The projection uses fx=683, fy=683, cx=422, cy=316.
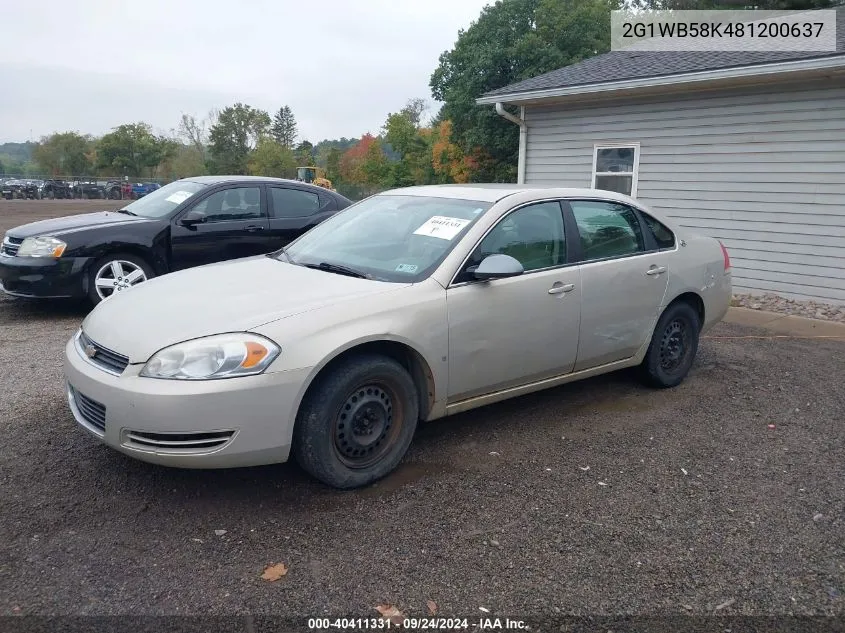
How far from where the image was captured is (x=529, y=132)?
12.3m

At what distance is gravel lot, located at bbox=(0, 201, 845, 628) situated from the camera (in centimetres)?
271

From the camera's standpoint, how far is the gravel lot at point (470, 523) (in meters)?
2.71

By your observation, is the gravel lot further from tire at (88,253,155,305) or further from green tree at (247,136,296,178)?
green tree at (247,136,296,178)

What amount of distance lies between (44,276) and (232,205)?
212cm

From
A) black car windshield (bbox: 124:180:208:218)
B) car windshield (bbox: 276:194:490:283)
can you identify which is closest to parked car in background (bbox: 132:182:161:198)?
black car windshield (bbox: 124:180:208:218)

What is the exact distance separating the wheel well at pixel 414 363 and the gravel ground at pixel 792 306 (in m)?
6.55

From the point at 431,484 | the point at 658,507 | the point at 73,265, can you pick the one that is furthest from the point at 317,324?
the point at 73,265

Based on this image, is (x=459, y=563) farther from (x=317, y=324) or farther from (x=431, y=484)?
(x=317, y=324)

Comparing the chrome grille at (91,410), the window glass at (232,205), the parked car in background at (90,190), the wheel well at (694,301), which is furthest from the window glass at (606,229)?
the parked car in background at (90,190)

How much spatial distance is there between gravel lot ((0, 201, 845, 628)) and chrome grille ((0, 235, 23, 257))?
2.86m

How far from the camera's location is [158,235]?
23.9 feet

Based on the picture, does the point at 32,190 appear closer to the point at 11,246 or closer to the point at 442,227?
the point at 11,246

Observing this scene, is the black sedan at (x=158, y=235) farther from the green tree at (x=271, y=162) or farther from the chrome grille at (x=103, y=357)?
the green tree at (x=271, y=162)

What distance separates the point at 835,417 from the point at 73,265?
268 inches
